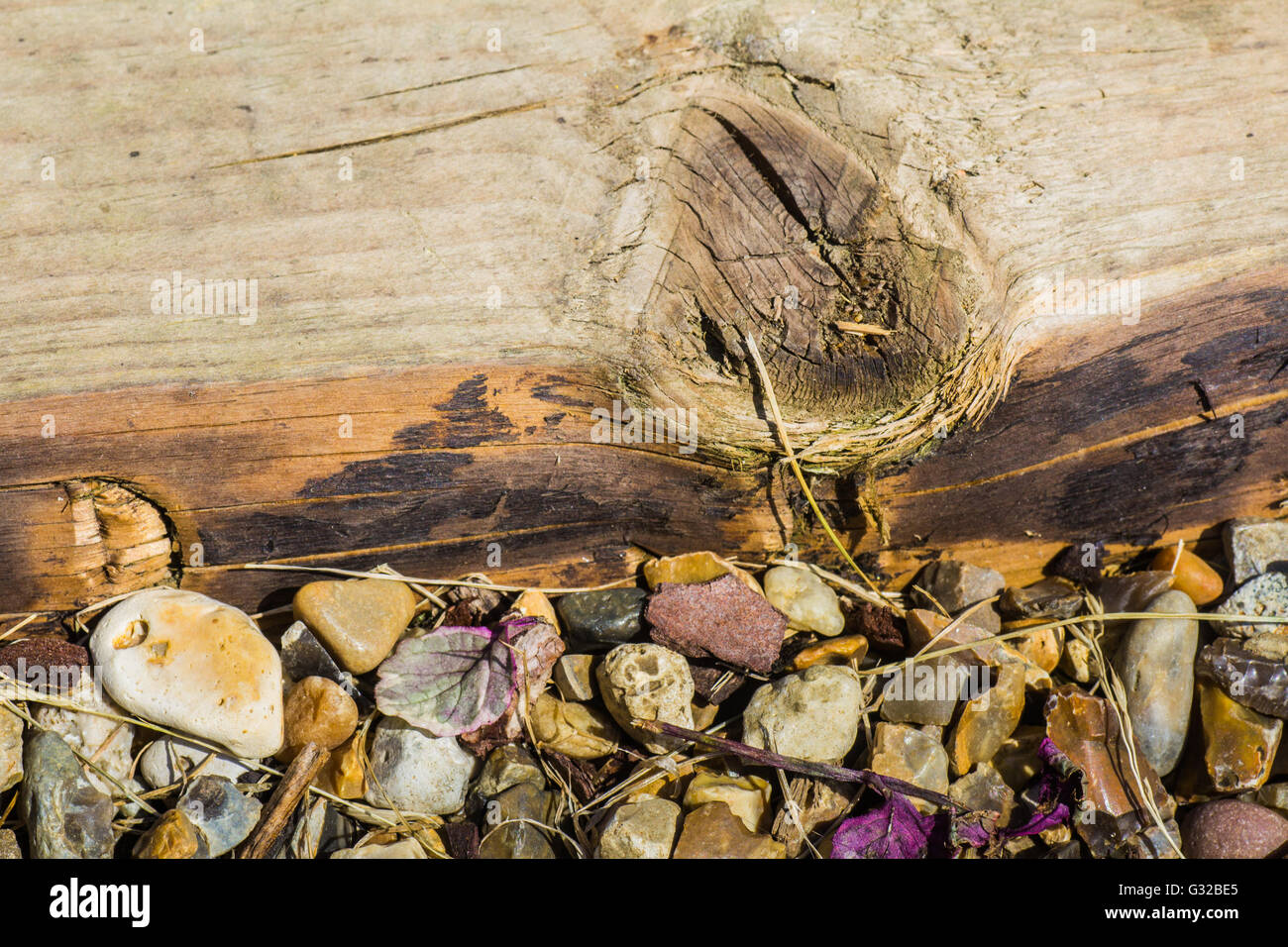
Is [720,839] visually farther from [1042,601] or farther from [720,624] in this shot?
[1042,601]

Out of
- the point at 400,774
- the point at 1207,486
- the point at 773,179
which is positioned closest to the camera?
the point at 773,179

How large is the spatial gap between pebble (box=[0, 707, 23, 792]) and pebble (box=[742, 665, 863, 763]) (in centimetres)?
193

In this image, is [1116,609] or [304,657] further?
[1116,609]

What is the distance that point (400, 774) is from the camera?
7.83 feet

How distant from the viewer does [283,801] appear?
7.55 feet

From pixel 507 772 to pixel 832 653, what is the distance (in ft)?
3.18

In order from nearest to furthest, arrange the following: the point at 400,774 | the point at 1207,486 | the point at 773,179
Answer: the point at 773,179
the point at 400,774
the point at 1207,486

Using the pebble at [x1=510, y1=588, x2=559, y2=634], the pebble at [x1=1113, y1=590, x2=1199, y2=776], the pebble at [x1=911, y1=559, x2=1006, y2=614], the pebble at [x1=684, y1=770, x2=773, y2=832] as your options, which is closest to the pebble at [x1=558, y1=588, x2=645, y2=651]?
the pebble at [x1=510, y1=588, x2=559, y2=634]

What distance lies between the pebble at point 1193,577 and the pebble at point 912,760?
961 mm

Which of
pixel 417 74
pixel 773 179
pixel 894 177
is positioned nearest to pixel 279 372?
pixel 417 74

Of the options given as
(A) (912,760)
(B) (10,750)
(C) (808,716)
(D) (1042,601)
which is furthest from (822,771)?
(B) (10,750)

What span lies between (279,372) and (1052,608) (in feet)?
7.57
